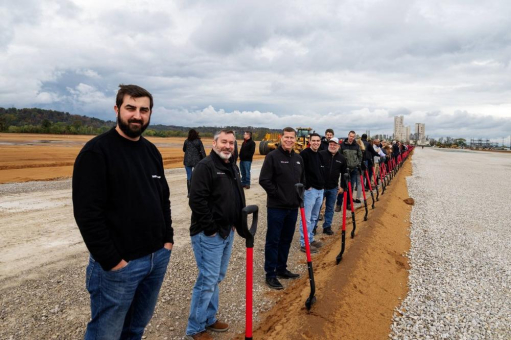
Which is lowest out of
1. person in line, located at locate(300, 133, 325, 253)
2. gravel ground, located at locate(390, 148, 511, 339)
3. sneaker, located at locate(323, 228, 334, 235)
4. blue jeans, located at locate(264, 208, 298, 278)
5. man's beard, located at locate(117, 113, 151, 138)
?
gravel ground, located at locate(390, 148, 511, 339)

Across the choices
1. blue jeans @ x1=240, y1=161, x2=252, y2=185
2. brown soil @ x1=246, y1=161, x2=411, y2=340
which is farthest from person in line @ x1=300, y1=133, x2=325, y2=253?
blue jeans @ x1=240, y1=161, x2=252, y2=185

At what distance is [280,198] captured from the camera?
4566 millimetres

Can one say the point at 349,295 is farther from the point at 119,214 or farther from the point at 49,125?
the point at 49,125

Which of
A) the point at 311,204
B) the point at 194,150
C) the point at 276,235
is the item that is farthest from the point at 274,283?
the point at 194,150

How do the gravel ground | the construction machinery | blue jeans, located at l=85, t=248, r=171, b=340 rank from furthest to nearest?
the construction machinery → the gravel ground → blue jeans, located at l=85, t=248, r=171, b=340

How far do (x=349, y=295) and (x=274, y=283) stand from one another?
113cm

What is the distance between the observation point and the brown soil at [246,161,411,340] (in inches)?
132

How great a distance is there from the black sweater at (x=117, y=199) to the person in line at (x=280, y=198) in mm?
2455

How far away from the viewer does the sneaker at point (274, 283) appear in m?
4.62

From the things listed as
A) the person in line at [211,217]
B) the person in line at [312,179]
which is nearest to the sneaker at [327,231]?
the person in line at [312,179]

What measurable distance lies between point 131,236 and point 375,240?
5.56m

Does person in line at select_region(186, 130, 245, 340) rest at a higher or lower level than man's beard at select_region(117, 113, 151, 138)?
lower

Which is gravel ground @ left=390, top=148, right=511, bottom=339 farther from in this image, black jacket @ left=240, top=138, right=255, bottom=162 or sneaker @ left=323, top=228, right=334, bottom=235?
black jacket @ left=240, top=138, right=255, bottom=162

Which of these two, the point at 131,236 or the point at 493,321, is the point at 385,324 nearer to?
→ the point at 493,321
